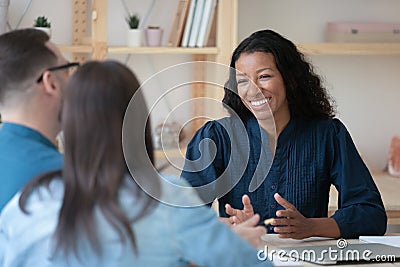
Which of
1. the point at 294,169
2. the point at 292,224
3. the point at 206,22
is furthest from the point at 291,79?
the point at 206,22

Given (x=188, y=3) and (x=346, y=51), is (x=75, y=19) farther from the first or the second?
(x=346, y=51)

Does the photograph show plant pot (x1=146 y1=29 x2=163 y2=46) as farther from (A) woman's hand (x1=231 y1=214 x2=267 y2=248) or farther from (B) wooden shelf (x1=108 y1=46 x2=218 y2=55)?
(A) woman's hand (x1=231 y1=214 x2=267 y2=248)

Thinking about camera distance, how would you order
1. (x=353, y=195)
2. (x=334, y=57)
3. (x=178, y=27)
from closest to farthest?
(x=353, y=195) → (x=178, y=27) → (x=334, y=57)

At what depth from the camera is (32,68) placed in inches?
68.6

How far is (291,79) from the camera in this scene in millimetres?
2555

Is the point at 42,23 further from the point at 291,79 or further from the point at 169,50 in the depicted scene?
the point at 291,79

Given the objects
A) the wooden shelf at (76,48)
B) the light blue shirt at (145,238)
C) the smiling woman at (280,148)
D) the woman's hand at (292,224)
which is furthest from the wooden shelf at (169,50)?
the light blue shirt at (145,238)

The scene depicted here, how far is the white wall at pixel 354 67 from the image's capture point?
3.64 metres

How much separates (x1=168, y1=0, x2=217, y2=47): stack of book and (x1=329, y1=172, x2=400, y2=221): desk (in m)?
0.81

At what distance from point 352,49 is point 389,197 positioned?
0.67 metres

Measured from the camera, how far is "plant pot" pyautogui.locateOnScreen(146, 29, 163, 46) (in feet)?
10.9

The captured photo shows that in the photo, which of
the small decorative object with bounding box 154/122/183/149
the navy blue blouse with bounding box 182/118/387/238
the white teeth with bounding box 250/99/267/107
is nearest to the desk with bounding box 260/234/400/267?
the navy blue blouse with bounding box 182/118/387/238

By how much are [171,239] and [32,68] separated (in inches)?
23.3

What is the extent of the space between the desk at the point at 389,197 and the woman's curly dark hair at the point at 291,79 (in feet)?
2.21
